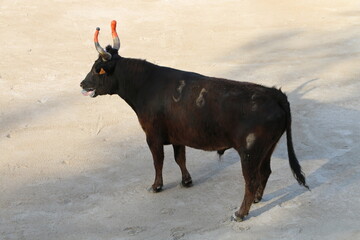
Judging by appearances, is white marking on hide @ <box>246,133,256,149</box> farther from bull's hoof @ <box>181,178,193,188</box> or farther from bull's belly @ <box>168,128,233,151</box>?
bull's hoof @ <box>181,178,193,188</box>

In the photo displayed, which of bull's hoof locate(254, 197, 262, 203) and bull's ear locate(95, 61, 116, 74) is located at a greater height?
bull's ear locate(95, 61, 116, 74)

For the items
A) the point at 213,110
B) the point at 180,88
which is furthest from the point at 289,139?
the point at 180,88

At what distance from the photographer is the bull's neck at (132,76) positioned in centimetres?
780

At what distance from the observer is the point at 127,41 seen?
45.6 ft

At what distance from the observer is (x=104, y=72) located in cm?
790

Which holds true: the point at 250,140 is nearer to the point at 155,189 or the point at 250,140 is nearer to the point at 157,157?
the point at 157,157

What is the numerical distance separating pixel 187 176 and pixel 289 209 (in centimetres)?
140

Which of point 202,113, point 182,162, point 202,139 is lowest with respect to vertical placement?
point 182,162

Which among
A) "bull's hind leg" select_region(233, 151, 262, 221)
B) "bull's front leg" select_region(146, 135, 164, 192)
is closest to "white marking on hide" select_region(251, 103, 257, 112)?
"bull's hind leg" select_region(233, 151, 262, 221)

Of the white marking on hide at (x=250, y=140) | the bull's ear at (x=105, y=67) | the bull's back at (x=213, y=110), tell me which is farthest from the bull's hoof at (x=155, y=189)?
the white marking on hide at (x=250, y=140)

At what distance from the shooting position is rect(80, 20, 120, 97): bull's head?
7.83m

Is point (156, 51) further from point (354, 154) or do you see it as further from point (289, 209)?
point (289, 209)

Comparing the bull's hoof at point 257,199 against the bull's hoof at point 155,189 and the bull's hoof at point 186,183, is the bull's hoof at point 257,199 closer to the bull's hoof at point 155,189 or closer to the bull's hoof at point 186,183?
the bull's hoof at point 186,183

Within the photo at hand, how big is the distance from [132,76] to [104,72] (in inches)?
14.3
